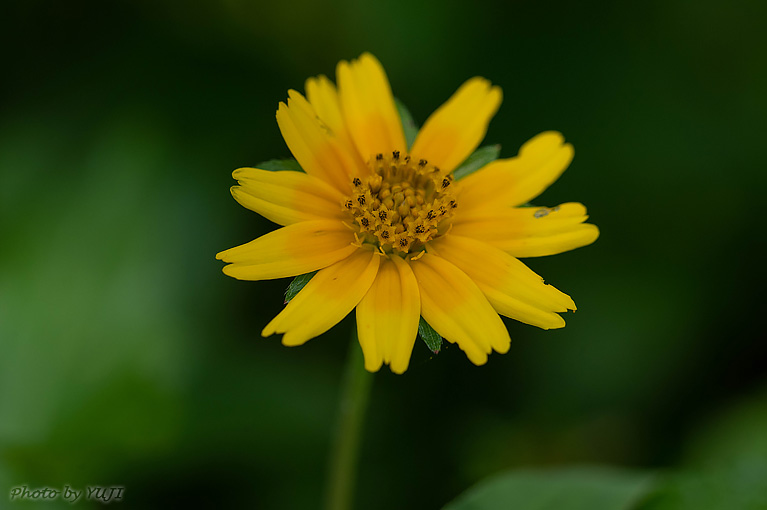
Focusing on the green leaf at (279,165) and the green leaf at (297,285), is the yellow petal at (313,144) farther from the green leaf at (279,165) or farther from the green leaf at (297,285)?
the green leaf at (297,285)

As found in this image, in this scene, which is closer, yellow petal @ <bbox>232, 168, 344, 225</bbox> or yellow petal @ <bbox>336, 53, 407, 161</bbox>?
yellow petal @ <bbox>232, 168, 344, 225</bbox>

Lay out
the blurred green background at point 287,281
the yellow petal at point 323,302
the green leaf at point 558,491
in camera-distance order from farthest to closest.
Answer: the blurred green background at point 287,281, the green leaf at point 558,491, the yellow petal at point 323,302

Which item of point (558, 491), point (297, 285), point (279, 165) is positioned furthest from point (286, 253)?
point (558, 491)

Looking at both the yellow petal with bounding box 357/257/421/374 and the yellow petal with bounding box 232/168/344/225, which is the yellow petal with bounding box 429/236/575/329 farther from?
the yellow petal with bounding box 232/168/344/225

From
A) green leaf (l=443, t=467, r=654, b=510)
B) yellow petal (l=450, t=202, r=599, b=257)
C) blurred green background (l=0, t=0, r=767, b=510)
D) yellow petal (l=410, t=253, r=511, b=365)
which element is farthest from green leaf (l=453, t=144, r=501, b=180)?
blurred green background (l=0, t=0, r=767, b=510)

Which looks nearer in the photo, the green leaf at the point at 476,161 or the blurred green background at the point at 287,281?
the green leaf at the point at 476,161

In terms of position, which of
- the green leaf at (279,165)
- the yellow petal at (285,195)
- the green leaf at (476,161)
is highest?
the green leaf at (476,161)

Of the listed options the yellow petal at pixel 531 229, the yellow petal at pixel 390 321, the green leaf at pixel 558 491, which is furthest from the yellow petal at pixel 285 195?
the green leaf at pixel 558 491

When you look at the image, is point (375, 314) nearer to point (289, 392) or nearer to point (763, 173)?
point (289, 392)
